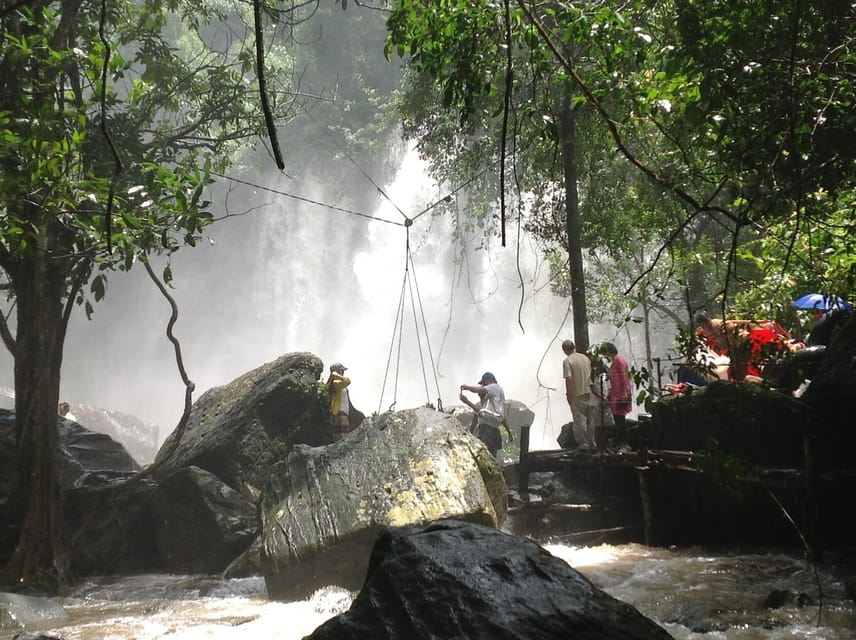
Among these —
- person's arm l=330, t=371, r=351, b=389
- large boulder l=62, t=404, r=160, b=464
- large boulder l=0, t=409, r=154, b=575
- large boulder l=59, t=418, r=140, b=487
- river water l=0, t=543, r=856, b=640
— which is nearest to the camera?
river water l=0, t=543, r=856, b=640

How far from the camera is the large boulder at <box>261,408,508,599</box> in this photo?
22.4 feet

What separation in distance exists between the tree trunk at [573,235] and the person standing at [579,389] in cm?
28

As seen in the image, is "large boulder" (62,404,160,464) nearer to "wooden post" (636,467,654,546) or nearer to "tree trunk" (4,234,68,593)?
"tree trunk" (4,234,68,593)

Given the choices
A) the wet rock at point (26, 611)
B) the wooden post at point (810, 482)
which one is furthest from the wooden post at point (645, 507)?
the wet rock at point (26, 611)

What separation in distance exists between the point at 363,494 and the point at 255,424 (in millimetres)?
4536

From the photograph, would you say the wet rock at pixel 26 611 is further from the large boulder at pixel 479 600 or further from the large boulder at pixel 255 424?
the large boulder at pixel 479 600

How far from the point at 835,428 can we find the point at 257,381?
8254 millimetres

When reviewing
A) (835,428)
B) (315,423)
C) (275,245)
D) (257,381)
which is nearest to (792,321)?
(835,428)

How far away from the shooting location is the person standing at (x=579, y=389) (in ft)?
32.4

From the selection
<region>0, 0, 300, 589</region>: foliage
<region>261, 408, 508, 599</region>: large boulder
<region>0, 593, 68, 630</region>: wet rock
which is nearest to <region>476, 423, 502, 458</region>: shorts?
<region>261, 408, 508, 599</region>: large boulder

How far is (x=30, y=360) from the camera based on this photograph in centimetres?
767

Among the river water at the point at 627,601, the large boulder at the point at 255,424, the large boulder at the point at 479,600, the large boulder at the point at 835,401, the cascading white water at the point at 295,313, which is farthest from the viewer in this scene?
the cascading white water at the point at 295,313

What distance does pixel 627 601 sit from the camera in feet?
19.9

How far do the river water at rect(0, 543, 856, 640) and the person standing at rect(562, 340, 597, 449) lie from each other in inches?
82.8
